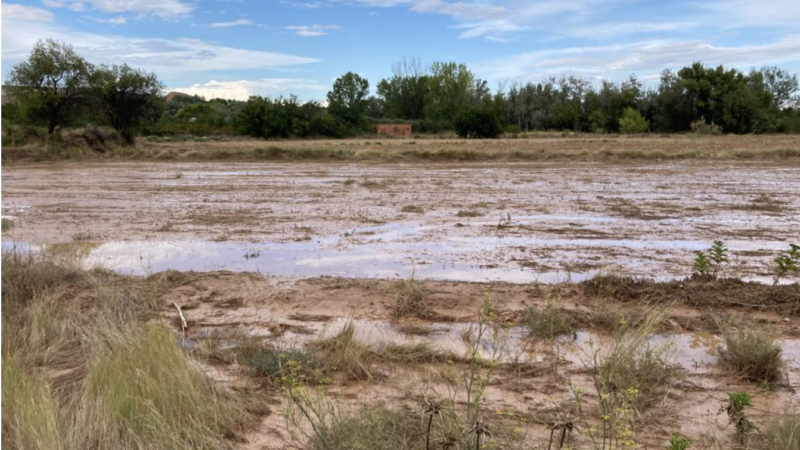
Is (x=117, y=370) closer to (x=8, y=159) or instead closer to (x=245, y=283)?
(x=245, y=283)

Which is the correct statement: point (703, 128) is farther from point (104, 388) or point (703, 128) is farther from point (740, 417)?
point (104, 388)

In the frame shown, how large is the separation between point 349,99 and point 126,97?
54.6 m

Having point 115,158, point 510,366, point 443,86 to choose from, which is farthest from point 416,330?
point 443,86

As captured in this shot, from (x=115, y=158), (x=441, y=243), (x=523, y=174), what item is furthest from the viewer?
(x=115, y=158)

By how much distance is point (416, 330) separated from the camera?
22.3 ft

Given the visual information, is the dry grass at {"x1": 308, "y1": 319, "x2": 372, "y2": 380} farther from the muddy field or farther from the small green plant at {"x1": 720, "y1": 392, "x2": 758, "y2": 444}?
the small green plant at {"x1": 720, "y1": 392, "x2": 758, "y2": 444}

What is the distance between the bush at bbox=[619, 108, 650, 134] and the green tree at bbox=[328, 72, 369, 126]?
3402cm

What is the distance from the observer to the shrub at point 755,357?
Answer: 5.49m

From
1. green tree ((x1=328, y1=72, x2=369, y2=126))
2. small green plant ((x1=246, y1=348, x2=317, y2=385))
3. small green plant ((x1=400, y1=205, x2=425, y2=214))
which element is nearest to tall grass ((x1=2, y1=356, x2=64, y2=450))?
small green plant ((x1=246, y1=348, x2=317, y2=385))

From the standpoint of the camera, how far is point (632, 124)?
6438 cm

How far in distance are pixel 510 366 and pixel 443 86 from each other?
319ft

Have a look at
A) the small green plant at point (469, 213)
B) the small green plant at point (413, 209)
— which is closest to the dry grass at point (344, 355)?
the small green plant at point (469, 213)

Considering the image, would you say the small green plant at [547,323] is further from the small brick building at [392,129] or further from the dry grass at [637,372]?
the small brick building at [392,129]

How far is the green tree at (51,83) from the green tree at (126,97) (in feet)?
3.50
